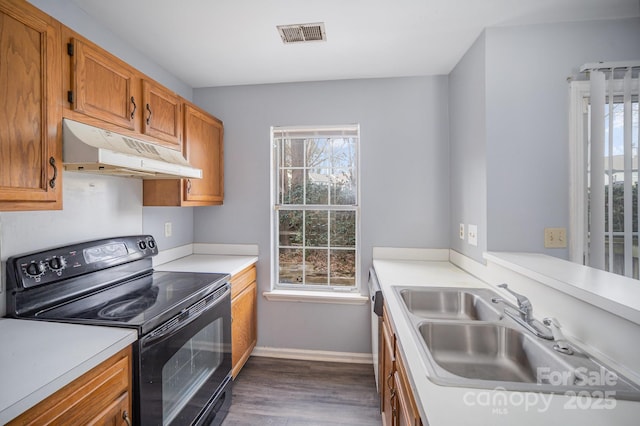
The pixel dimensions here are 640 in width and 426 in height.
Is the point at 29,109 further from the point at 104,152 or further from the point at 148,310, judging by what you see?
the point at 148,310

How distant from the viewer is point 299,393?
6.84 ft

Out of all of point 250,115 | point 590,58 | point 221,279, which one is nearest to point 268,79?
point 250,115

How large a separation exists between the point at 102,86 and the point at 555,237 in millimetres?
2578

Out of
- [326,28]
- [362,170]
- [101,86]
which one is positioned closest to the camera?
[101,86]

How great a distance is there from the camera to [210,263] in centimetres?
229

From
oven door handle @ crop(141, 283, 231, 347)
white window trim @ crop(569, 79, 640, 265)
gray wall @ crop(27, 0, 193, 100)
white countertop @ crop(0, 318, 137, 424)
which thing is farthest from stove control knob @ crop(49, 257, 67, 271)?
white window trim @ crop(569, 79, 640, 265)

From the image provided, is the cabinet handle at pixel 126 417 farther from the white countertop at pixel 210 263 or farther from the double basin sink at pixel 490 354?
the double basin sink at pixel 490 354

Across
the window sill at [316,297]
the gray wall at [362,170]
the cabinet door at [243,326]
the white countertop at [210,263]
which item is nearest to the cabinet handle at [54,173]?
the white countertop at [210,263]

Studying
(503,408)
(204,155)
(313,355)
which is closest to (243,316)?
(313,355)

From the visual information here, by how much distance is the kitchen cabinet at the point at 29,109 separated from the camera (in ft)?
3.33

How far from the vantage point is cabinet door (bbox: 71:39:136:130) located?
1.28 m

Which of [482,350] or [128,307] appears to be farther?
[128,307]

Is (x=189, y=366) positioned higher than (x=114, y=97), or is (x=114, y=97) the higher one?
(x=114, y=97)

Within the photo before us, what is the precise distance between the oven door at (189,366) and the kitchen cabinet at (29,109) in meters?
0.71
